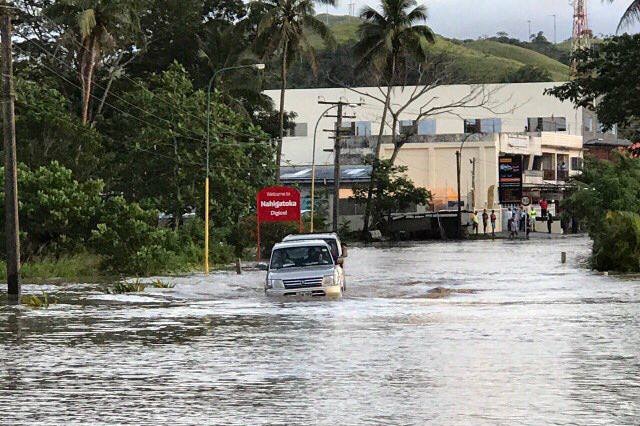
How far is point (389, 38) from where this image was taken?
94.4 metres

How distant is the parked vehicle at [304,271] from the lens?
113ft

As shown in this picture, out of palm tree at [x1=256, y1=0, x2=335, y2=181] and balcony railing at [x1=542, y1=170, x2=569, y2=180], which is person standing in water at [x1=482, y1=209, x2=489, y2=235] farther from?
A: palm tree at [x1=256, y1=0, x2=335, y2=181]

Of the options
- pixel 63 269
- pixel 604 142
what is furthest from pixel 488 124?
pixel 63 269

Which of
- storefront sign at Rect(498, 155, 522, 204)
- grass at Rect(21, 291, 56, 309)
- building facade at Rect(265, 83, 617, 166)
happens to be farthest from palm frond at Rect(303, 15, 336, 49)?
grass at Rect(21, 291, 56, 309)

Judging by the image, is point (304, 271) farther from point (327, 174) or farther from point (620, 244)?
point (327, 174)

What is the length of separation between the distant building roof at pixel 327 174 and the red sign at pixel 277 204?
4041 cm

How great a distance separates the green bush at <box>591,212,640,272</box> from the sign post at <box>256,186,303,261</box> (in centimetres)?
1752

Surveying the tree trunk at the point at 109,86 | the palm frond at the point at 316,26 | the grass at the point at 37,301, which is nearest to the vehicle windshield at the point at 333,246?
the grass at the point at 37,301

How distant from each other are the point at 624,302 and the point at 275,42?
5013 cm

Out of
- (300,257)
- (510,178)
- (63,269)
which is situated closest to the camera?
(300,257)

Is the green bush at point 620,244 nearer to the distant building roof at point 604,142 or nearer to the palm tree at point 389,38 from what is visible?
the palm tree at point 389,38

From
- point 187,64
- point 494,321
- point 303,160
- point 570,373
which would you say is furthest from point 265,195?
point 303,160

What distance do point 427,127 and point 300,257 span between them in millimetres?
96903

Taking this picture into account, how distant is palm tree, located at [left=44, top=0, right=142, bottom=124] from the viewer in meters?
66.9
